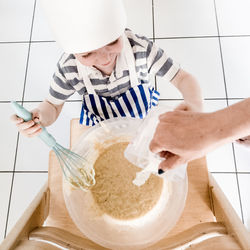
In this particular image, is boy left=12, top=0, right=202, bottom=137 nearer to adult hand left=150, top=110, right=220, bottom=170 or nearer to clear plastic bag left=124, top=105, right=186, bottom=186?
clear plastic bag left=124, top=105, right=186, bottom=186

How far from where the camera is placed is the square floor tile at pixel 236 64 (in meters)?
1.19

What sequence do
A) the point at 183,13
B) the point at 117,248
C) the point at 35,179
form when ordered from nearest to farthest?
the point at 117,248, the point at 35,179, the point at 183,13

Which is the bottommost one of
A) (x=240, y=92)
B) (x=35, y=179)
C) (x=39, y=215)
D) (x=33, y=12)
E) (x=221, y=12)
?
(x=35, y=179)

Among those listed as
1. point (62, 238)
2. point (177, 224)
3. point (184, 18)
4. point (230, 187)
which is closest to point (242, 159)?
point (230, 187)

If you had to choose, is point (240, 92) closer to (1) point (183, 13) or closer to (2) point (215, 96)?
(2) point (215, 96)

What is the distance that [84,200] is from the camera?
623mm

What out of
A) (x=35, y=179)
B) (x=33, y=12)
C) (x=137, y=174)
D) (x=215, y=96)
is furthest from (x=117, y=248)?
(x=33, y=12)

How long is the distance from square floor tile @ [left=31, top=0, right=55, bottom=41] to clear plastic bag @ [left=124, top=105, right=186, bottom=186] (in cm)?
92

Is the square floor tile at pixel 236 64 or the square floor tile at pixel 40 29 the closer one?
the square floor tile at pixel 236 64

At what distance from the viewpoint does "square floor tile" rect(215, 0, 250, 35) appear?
127 centimetres

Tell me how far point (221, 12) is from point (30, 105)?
102 centimetres

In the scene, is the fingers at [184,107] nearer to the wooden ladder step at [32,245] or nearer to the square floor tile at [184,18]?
the wooden ladder step at [32,245]

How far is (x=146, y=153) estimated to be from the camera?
594mm

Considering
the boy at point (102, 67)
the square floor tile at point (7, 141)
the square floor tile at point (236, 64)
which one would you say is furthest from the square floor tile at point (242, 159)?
the square floor tile at point (7, 141)
